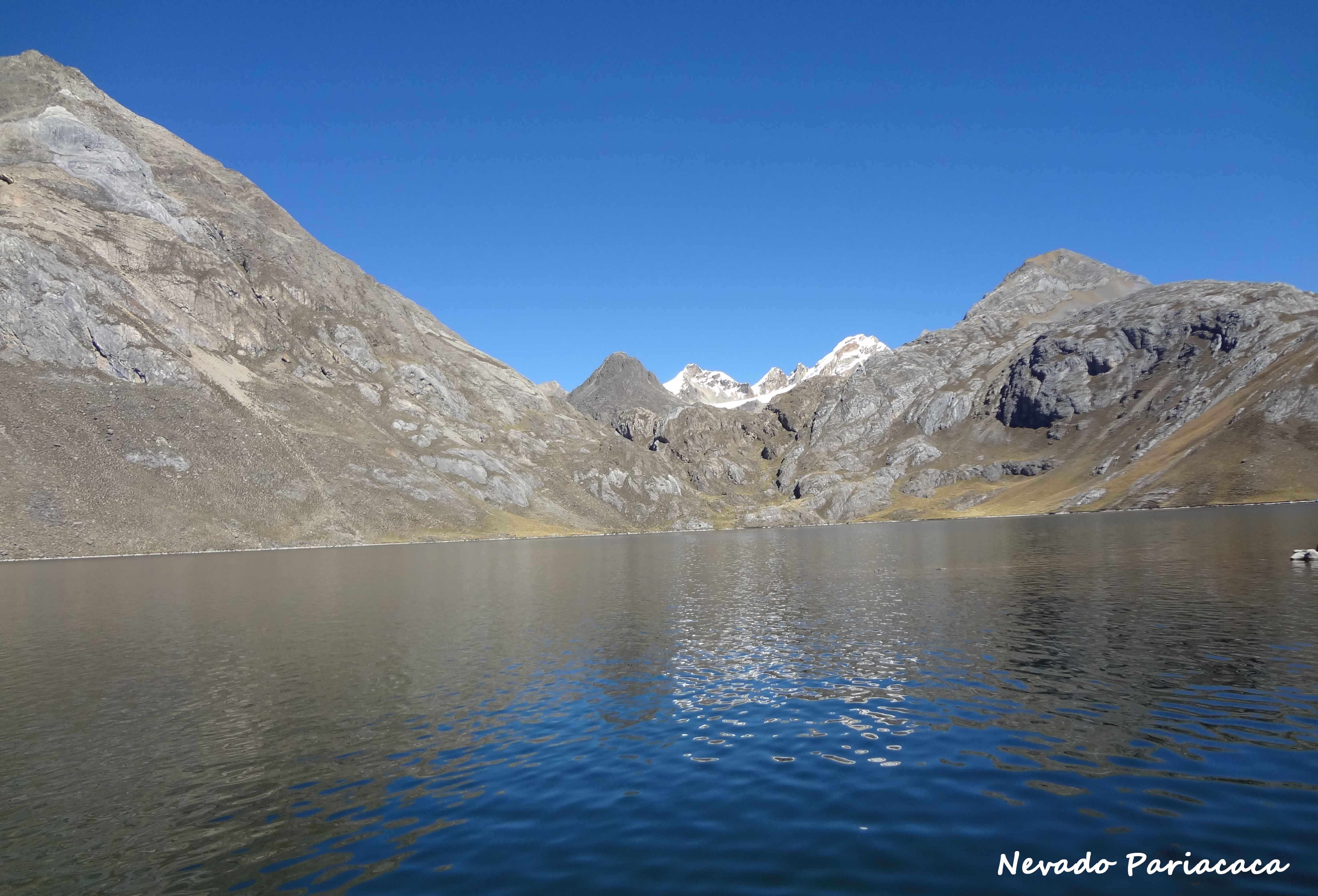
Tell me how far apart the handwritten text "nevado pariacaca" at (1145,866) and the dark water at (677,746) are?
0.52ft

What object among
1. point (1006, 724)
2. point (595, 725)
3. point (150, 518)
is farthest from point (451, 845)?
point (150, 518)

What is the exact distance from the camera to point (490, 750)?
23750 mm

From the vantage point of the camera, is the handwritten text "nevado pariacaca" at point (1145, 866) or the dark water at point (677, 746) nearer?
the handwritten text "nevado pariacaca" at point (1145, 866)

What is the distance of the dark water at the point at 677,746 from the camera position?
50.1ft

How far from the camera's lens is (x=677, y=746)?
23609 millimetres

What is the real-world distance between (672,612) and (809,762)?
34317mm

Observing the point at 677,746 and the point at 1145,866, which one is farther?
the point at 677,746

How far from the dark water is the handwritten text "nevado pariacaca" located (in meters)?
0.16

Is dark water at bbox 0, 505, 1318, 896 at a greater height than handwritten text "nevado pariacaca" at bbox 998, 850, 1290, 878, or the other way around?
handwritten text "nevado pariacaca" at bbox 998, 850, 1290, 878

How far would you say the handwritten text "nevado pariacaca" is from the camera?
1381cm

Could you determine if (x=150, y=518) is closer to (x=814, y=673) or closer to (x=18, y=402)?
(x=18, y=402)

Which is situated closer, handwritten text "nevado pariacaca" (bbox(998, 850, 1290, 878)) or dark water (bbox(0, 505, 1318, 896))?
handwritten text "nevado pariacaca" (bbox(998, 850, 1290, 878))

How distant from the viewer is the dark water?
601 inches

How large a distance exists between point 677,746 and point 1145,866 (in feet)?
44.5
